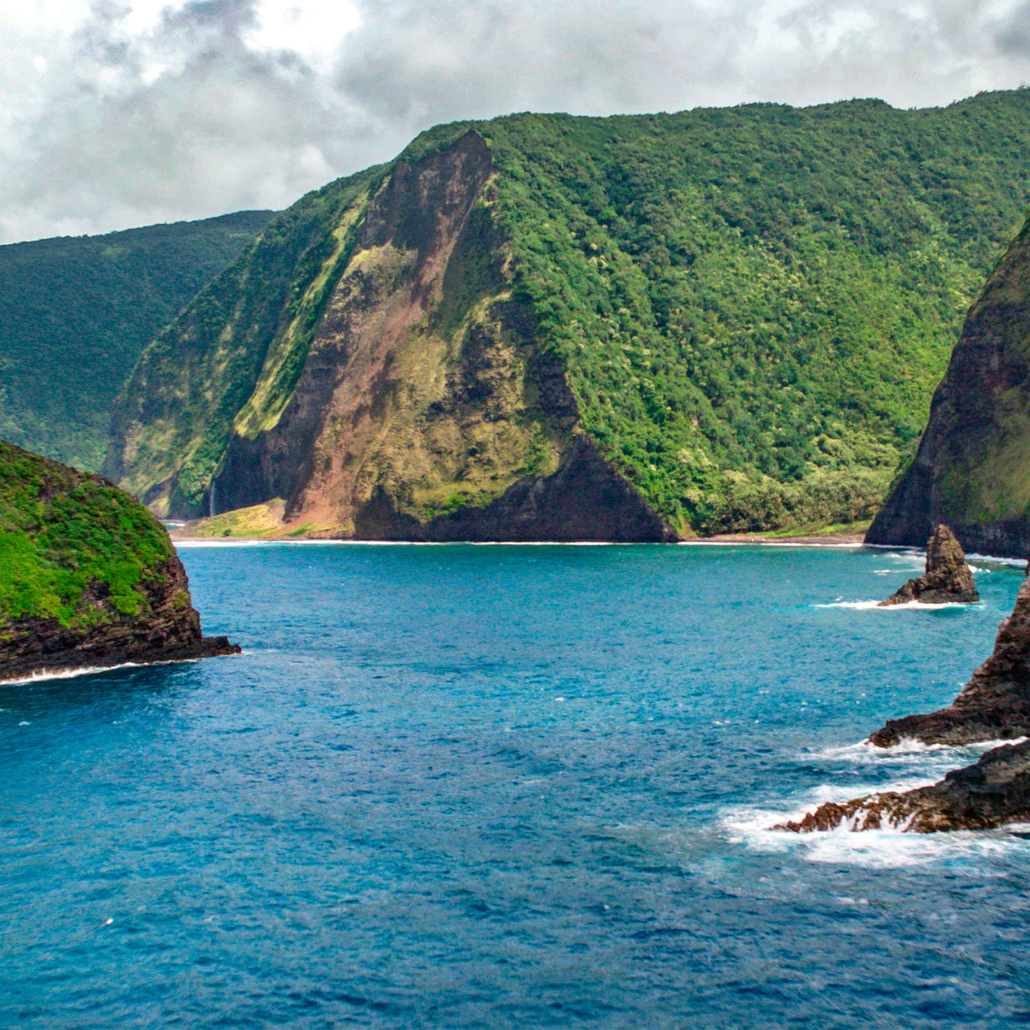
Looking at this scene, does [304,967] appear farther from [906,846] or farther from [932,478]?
[932,478]

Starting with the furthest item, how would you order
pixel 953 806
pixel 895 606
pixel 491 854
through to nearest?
pixel 895 606
pixel 953 806
pixel 491 854

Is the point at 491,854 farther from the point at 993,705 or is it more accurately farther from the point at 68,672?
the point at 68,672

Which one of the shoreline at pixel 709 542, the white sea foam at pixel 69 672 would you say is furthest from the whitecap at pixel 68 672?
the shoreline at pixel 709 542

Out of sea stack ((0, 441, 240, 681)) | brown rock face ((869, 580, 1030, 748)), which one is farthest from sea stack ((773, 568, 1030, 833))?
sea stack ((0, 441, 240, 681))

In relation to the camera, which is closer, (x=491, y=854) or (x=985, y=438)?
(x=491, y=854)

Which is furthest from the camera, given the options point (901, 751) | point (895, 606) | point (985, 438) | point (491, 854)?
point (985, 438)

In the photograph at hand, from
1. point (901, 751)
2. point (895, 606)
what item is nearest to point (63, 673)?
point (901, 751)

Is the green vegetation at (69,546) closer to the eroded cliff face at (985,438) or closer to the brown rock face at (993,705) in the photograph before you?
the brown rock face at (993,705)

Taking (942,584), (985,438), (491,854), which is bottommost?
(491,854)
